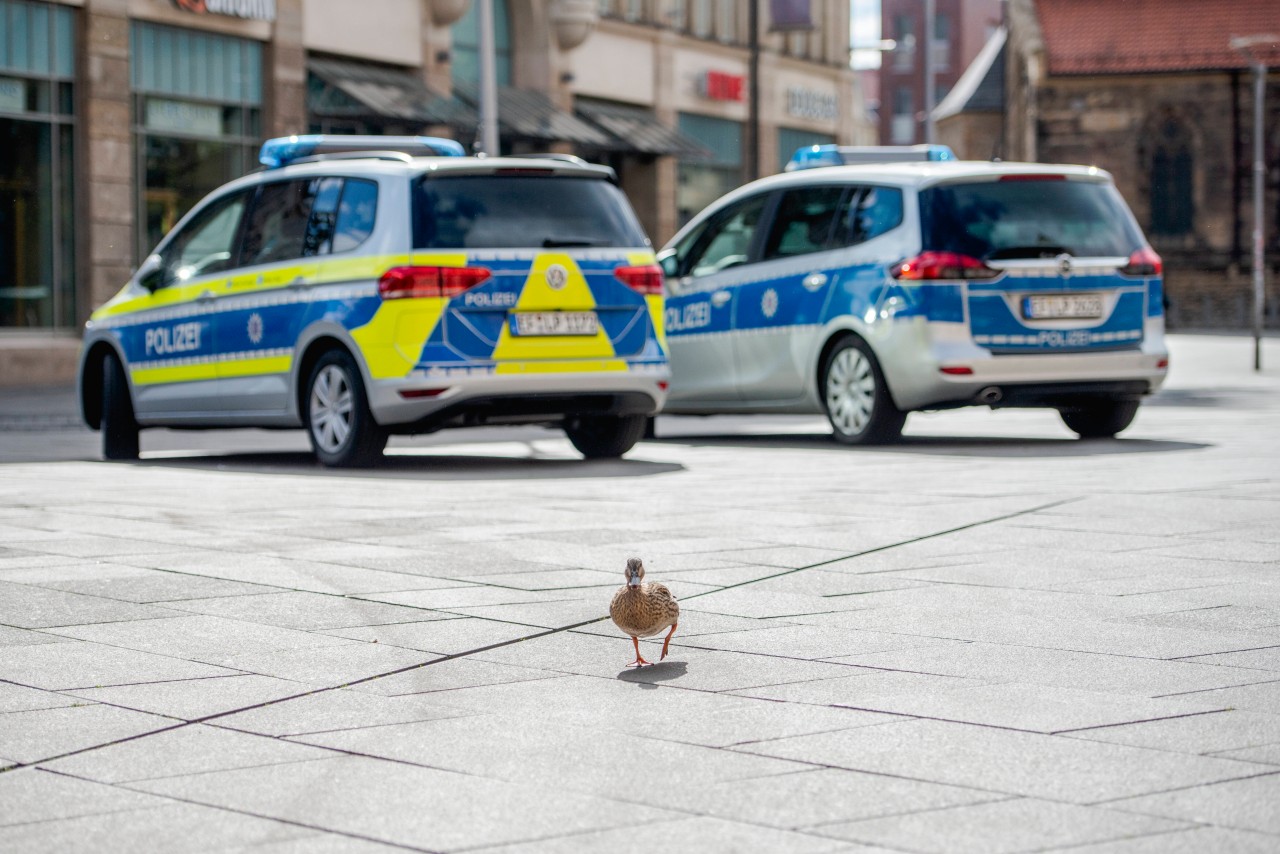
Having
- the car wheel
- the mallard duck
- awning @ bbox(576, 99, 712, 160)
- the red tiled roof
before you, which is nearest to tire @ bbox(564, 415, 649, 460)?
the car wheel

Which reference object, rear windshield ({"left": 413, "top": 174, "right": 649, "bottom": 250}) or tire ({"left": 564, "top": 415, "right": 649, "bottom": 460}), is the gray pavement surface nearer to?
rear windshield ({"left": 413, "top": 174, "right": 649, "bottom": 250})

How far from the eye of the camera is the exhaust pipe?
43.5ft

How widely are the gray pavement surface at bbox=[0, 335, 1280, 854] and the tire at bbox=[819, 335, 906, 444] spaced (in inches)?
113

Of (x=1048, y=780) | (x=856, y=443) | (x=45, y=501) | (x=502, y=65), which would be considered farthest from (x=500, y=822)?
(x=502, y=65)

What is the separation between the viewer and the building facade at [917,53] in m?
105

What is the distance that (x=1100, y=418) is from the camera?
47.8 ft

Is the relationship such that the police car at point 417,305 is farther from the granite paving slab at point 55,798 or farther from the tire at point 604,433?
the granite paving slab at point 55,798

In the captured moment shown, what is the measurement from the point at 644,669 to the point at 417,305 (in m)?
6.20

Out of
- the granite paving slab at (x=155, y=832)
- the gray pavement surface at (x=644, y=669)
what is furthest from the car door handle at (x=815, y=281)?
the granite paving slab at (x=155, y=832)

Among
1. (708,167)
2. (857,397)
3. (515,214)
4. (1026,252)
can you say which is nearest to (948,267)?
(1026,252)

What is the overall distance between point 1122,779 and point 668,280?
1149 cm

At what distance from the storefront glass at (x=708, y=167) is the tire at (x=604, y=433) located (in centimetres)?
2651

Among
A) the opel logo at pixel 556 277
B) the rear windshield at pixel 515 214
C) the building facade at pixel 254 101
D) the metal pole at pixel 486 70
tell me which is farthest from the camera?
the building facade at pixel 254 101

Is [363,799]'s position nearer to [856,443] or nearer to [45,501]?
[45,501]
